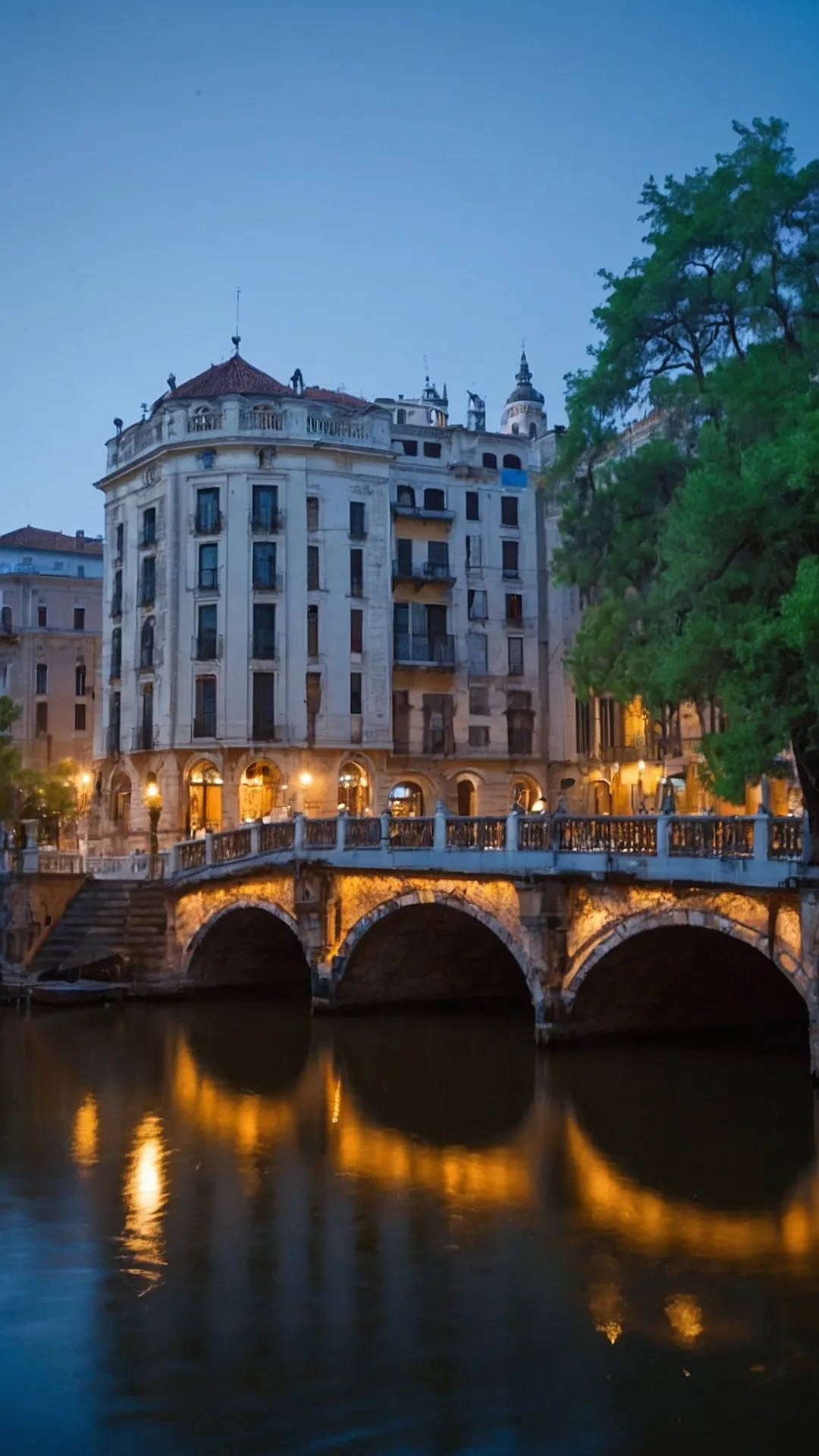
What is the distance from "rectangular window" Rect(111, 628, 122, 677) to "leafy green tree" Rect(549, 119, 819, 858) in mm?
29068

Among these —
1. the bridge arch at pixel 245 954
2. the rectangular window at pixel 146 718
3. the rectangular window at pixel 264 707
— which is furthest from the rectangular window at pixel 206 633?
the bridge arch at pixel 245 954

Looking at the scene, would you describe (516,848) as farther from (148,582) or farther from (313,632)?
(148,582)

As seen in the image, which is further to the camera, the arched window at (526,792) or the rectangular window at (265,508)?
the arched window at (526,792)

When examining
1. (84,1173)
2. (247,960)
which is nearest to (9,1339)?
(84,1173)

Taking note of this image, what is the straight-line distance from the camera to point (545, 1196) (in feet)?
63.7

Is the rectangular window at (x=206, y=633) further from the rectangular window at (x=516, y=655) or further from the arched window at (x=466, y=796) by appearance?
the rectangular window at (x=516, y=655)

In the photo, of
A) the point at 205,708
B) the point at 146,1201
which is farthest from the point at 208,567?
the point at 146,1201

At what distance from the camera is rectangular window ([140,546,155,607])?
52594mm

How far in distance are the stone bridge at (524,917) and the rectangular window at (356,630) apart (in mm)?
14569

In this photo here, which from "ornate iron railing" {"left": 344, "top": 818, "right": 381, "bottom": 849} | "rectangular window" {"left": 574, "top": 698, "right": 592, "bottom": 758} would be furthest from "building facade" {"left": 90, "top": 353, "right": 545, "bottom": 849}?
"ornate iron railing" {"left": 344, "top": 818, "right": 381, "bottom": 849}

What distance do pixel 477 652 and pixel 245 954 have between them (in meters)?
20.4

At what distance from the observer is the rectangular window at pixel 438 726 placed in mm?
55500

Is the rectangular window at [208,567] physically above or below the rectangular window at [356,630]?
above

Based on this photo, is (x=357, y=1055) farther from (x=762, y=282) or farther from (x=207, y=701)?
(x=207, y=701)
